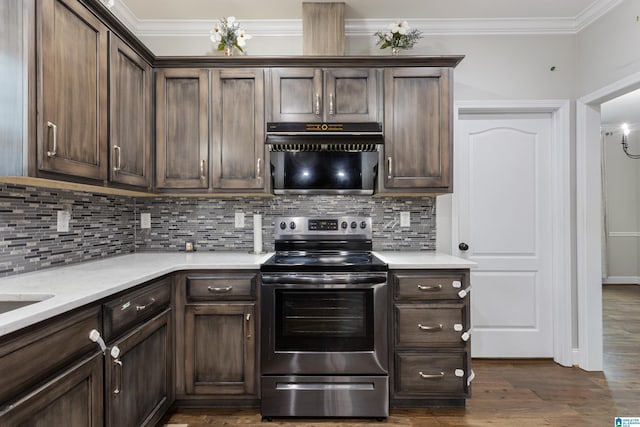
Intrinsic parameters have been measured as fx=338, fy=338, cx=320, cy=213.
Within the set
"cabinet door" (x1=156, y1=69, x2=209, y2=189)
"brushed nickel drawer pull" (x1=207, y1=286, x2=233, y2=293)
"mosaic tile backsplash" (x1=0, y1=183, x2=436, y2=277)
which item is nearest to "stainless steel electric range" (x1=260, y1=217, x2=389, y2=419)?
"brushed nickel drawer pull" (x1=207, y1=286, x2=233, y2=293)

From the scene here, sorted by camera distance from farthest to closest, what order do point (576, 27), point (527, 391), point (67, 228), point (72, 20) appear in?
point (576, 27) < point (527, 391) < point (67, 228) < point (72, 20)

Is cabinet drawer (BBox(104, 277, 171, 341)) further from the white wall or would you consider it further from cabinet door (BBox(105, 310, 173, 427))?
the white wall

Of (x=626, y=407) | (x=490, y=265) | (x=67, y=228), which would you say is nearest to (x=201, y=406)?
(x=67, y=228)

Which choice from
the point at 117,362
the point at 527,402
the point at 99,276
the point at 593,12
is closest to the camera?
the point at 117,362

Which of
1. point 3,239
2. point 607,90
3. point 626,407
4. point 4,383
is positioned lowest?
point 626,407

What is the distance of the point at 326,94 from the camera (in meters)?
2.42

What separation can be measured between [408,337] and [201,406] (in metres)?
1.39

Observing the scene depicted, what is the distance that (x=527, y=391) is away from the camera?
7.79 ft

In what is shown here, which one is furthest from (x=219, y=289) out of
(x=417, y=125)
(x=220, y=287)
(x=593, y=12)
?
(x=593, y=12)

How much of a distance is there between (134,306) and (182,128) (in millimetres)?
1342

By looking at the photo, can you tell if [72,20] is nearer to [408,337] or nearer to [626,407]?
[408,337]

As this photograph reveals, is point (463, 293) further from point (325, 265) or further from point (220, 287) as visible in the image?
point (220, 287)

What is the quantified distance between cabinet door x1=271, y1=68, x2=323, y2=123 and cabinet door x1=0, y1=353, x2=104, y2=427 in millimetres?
1802

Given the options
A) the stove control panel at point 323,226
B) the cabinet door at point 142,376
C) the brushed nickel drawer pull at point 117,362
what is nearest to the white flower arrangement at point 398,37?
the stove control panel at point 323,226
